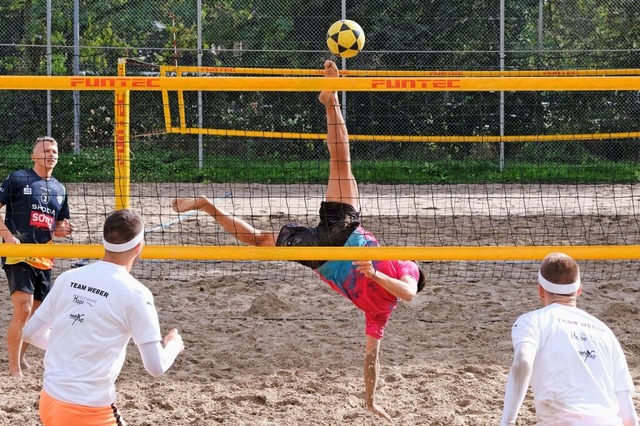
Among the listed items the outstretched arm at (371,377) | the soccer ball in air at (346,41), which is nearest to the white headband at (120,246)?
the outstretched arm at (371,377)


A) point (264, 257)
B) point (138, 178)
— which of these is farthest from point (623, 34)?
point (264, 257)

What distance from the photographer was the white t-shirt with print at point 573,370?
3.28 meters

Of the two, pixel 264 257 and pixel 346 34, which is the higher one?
pixel 346 34

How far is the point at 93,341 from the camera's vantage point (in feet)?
11.6

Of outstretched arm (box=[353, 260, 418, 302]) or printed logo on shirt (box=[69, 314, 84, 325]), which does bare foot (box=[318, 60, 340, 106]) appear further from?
printed logo on shirt (box=[69, 314, 84, 325])

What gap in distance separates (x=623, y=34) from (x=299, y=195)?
24.4ft

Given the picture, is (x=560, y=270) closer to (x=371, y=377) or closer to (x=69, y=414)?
(x=69, y=414)

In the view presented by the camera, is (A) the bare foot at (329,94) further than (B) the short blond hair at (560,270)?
Yes

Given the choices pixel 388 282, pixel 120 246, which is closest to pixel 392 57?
pixel 388 282

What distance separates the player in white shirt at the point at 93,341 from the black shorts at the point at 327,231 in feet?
7.54

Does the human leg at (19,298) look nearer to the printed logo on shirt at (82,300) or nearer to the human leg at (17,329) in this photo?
the human leg at (17,329)

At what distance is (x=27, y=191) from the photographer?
611 cm

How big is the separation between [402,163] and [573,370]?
42.4ft

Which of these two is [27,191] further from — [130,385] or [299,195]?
[299,195]
